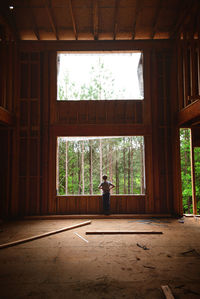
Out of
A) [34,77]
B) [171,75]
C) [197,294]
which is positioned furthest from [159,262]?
[34,77]

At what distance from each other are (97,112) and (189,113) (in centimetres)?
357

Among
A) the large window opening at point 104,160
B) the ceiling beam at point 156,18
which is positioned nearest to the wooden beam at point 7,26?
the ceiling beam at point 156,18

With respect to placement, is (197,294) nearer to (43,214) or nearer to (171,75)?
(43,214)

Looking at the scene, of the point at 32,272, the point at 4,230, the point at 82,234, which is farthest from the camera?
the point at 4,230

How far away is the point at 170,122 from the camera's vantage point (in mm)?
8664

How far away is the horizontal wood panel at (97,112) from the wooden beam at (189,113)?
1567mm

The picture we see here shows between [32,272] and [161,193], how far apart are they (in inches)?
236

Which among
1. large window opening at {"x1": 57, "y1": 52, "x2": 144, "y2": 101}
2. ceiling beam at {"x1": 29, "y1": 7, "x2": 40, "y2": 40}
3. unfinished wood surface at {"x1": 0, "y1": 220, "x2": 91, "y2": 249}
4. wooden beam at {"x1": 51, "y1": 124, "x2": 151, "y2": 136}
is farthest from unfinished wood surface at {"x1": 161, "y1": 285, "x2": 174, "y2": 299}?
large window opening at {"x1": 57, "y1": 52, "x2": 144, "y2": 101}

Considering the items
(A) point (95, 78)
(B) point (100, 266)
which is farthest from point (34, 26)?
(B) point (100, 266)

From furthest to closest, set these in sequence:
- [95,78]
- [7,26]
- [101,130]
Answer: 1. [95,78]
2. [101,130]
3. [7,26]

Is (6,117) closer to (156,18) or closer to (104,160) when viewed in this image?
(156,18)

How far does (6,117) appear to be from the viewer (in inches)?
300

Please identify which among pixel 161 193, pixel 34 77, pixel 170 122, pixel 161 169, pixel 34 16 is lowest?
pixel 161 193

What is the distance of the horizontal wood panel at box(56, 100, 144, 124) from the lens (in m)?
8.80
